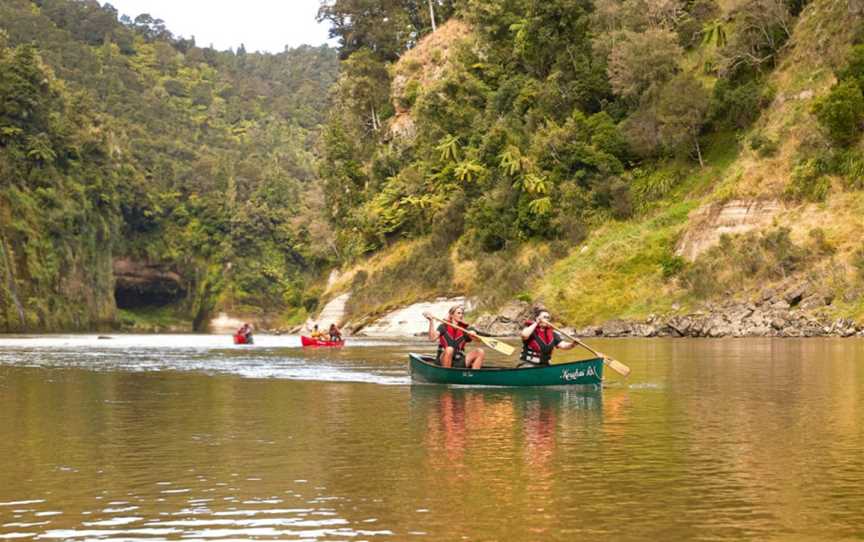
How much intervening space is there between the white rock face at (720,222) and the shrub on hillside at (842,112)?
4710 mm

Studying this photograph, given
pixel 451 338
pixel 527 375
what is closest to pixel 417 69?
pixel 451 338

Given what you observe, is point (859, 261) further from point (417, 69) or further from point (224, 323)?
point (224, 323)

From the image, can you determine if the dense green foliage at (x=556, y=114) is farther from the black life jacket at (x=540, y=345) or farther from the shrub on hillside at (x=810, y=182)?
the black life jacket at (x=540, y=345)

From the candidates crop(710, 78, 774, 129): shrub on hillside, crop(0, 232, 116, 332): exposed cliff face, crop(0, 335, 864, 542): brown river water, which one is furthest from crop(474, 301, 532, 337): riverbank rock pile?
crop(0, 232, 116, 332): exposed cliff face

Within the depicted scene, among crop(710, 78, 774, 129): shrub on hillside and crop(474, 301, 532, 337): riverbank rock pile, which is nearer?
crop(474, 301, 532, 337): riverbank rock pile

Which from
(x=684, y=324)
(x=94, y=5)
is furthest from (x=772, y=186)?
(x=94, y=5)

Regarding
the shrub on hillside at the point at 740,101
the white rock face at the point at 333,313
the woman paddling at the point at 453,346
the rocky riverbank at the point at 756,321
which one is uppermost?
the shrub on hillside at the point at 740,101

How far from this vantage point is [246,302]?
143250mm

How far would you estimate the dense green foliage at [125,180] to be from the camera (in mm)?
112500

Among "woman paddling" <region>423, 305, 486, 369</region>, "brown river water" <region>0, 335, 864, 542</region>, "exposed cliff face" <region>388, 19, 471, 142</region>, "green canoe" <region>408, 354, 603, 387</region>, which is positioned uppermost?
"exposed cliff face" <region>388, 19, 471, 142</region>

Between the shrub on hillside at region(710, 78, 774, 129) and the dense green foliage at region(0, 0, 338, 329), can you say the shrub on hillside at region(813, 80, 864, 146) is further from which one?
the dense green foliage at region(0, 0, 338, 329)

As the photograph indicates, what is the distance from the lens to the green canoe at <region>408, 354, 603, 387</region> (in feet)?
83.8

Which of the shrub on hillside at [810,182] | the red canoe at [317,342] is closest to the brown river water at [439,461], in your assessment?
the red canoe at [317,342]

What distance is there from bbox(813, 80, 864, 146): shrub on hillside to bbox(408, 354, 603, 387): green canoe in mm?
36850
